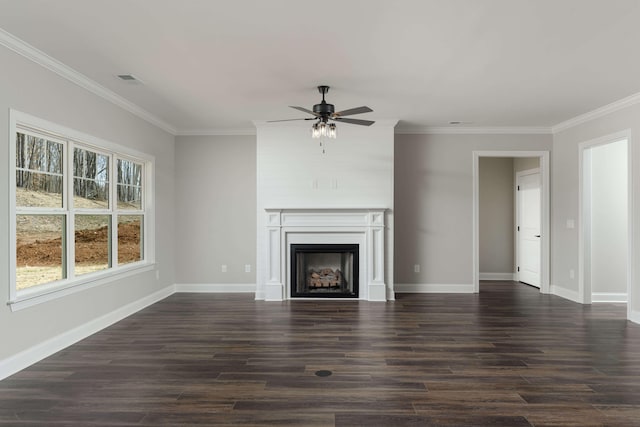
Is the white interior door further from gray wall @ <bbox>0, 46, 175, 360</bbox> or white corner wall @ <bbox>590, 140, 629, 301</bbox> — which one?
gray wall @ <bbox>0, 46, 175, 360</bbox>

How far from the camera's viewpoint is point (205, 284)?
254 inches

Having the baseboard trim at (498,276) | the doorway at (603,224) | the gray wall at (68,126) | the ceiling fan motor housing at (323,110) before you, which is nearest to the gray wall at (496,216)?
the baseboard trim at (498,276)

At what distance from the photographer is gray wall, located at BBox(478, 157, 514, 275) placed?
25.1 feet

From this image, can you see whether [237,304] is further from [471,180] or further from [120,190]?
[471,180]

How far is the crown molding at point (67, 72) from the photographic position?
307cm

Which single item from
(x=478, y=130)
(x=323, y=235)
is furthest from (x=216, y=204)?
(x=478, y=130)

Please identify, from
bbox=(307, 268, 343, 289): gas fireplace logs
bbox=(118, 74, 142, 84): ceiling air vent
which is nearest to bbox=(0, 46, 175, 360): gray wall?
bbox=(118, 74, 142, 84): ceiling air vent

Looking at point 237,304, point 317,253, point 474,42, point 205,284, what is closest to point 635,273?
point 474,42

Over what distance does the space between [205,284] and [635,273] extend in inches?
228

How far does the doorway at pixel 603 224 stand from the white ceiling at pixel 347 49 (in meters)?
1.17

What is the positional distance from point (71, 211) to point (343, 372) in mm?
2988

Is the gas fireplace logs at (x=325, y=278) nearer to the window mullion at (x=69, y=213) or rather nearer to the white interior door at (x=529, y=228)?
the window mullion at (x=69, y=213)

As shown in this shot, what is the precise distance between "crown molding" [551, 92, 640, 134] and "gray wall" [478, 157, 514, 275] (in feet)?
4.93

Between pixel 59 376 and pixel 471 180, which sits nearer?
pixel 59 376
